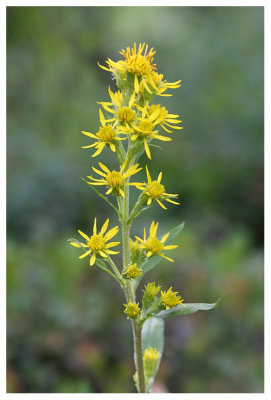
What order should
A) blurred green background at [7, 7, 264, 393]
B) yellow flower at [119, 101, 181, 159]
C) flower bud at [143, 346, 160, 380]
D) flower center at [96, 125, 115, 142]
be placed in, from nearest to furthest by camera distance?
1. yellow flower at [119, 101, 181, 159]
2. flower center at [96, 125, 115, 142]
3. flower bud at [143, 346, 160, 380]
4. blurred green background at [7, 7, 264, 393]

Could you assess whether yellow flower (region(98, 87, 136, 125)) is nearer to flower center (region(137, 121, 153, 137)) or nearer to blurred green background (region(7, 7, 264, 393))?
flower center (region(137, 121, 153, 137))

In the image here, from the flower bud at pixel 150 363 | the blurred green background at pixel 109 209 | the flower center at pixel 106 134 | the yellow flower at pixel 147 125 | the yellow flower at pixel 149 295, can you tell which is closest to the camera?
the yellow flower at pixel 147 125

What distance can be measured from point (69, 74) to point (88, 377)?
553 centimetres

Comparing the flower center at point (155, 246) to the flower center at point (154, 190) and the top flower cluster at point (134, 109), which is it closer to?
the flower center at point (154, 190)

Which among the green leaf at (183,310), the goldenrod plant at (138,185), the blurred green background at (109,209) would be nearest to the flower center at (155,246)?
the goldenrod plant at (138,185)

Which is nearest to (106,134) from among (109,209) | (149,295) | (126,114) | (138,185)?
(126,114)

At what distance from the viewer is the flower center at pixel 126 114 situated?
1.49 metres

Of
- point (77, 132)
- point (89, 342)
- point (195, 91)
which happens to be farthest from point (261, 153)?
point (89, 342)

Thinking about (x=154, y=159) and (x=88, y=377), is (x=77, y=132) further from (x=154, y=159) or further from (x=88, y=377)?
(x=88, y=377)

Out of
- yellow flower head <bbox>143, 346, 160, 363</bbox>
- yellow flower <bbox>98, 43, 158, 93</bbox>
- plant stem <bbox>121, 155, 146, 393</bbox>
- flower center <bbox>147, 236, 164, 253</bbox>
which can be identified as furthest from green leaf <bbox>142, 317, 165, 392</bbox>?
yellow flower <bbox>98, 43, 158, 93</bbox>

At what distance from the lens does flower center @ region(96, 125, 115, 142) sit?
1573mm

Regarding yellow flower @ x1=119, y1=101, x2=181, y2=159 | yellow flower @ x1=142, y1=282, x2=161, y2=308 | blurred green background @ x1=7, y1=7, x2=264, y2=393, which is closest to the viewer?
yellow flower @ x1=119, y1=101, x2=181, y2=159

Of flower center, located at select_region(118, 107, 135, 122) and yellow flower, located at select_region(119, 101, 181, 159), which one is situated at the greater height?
flower center, located at select_region(118, 107, 135, 122)

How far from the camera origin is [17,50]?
7555mm
